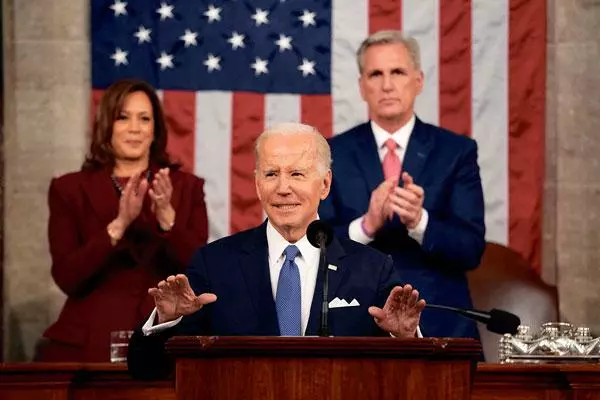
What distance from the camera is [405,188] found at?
5.58 metres

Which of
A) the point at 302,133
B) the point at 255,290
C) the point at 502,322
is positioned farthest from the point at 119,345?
the point at 502,322

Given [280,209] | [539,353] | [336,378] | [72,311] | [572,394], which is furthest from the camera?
[72,311]

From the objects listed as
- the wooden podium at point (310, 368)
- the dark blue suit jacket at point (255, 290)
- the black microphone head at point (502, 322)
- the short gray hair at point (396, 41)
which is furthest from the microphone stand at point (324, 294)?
the short gray hair at point (396, 41)

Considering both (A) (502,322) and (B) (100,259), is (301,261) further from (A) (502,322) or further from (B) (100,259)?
(B) (100,259)

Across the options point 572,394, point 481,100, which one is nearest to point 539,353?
point 572,394

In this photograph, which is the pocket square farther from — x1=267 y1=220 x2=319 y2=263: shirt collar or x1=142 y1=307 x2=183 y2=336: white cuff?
x1=142 y1=307 x2=183 y2=336: white cuff

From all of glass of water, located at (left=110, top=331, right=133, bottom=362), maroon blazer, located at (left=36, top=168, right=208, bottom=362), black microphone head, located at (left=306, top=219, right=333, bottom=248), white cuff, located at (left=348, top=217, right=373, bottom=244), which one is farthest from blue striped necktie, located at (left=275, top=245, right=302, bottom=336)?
maroon blazer, located at (left=36, top=168, right=208, bottom=362)

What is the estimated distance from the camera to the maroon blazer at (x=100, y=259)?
577 centimetres

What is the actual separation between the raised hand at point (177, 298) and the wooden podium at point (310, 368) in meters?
0.34

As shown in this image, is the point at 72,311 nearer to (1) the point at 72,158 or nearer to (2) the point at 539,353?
(1) the point at 72,158

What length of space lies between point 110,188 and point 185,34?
145 centimetres

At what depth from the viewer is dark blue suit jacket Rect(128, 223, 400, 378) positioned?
424 cm

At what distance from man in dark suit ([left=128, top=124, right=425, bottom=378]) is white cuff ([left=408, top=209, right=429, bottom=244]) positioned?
1.24m

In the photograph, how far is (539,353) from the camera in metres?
5.10
